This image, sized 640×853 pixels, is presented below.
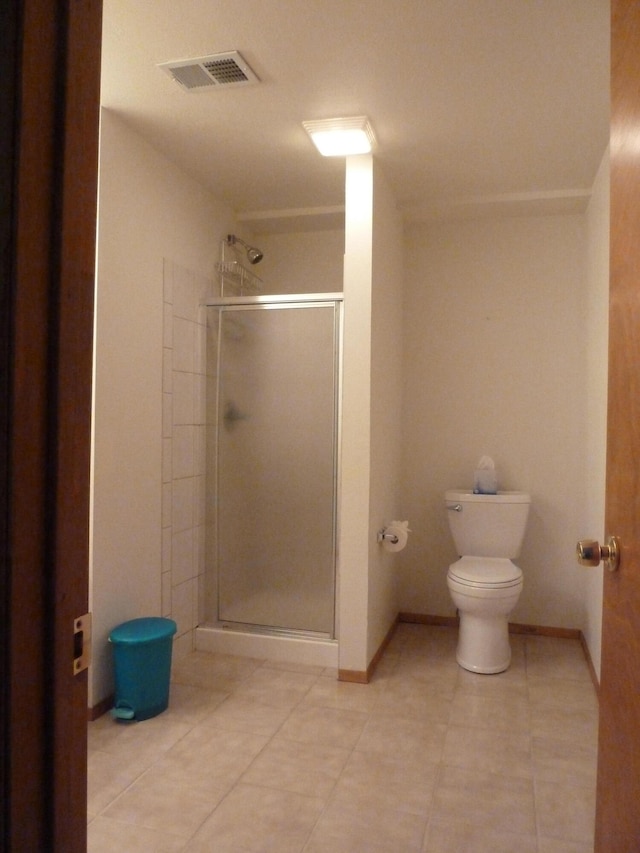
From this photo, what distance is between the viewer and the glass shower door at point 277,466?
9.93 feet

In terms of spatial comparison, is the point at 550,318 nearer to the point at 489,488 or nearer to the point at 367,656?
the point at 489,488

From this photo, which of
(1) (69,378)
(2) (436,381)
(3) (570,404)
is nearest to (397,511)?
(2) (436,381)

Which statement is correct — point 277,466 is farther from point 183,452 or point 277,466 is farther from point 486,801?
point 486,801

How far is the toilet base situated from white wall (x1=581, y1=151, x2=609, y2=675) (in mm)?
414

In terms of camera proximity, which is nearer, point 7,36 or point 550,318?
point 7,36

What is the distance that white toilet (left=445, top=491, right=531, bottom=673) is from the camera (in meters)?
2.91

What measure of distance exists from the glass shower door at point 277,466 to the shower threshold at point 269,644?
1.7 inches

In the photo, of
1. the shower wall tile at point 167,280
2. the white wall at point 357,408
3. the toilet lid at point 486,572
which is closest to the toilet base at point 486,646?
the toilet lid at point 486,572

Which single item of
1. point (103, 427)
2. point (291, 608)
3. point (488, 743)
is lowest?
point (488, 743)

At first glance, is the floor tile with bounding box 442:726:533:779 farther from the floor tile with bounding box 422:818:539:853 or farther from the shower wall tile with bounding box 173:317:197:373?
the shower wall tile with bounding box 173:317:197:373

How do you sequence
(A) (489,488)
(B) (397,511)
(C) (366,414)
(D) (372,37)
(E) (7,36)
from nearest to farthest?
(E) (7,36) → (D) (372,37) → (C) (366,414) → (A) (489,488) → (B) (397,511)

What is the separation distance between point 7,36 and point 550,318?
10.8ft

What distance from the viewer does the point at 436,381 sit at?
11.9 feet

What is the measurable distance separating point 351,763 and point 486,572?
3.97 ft
